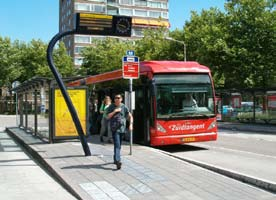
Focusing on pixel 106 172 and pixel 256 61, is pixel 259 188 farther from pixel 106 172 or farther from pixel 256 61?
pixel 256 61

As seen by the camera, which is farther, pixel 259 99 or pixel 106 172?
pixel 259 99

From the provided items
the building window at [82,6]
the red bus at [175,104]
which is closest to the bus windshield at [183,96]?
the red bus at [175,104]

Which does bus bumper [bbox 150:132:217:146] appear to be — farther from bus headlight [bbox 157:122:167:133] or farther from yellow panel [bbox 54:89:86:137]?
yellow panel [bbox 54:89:86:137]

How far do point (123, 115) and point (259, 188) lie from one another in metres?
3.51

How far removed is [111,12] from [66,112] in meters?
92.8

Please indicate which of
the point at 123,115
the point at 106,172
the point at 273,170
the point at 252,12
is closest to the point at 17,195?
the point at 106,172

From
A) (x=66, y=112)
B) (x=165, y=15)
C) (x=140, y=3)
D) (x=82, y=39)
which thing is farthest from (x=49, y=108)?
(x=165, y=15)

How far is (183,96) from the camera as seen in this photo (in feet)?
47.8

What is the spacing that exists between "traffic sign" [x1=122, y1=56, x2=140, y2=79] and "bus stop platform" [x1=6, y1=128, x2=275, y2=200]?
208 cm

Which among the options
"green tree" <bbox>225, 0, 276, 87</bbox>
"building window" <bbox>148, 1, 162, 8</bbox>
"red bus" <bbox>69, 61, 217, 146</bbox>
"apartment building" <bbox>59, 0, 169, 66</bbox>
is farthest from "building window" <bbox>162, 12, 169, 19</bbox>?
"red bus" <bbox>69, 61, 217, 146</bbox>

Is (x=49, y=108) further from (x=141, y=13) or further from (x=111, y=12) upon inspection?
(x=141, y=13)

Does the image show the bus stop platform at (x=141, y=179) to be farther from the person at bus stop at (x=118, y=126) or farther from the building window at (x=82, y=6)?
the building window at (x=82, y=6)

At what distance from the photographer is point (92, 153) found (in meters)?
12.7

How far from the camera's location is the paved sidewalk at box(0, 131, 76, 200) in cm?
848
